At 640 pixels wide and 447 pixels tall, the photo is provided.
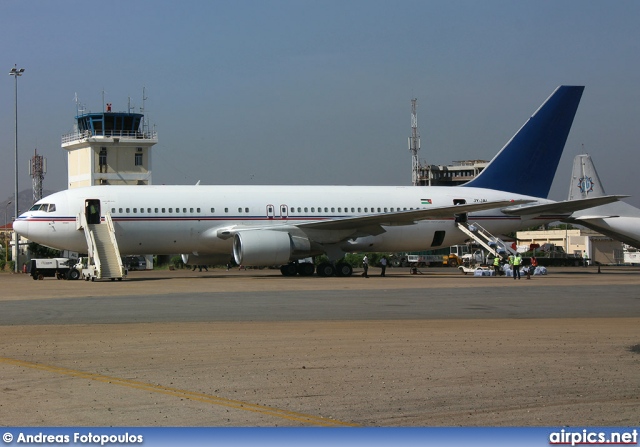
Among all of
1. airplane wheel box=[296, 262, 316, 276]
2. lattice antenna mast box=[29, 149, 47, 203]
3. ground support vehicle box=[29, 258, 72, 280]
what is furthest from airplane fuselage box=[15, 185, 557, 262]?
lattice antenna mast box=[29, 149, 47, 203]

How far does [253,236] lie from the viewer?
34438mm

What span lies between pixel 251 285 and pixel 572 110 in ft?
65.2

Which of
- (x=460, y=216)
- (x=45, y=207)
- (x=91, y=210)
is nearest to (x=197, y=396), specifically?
(x=91, y=210)

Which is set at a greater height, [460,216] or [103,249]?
[460,216]

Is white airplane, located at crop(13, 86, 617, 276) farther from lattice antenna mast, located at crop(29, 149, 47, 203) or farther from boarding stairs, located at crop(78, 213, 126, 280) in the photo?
lattice antenna mast, located at crop(29, 149, 47, 203)

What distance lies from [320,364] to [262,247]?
23.2 meters

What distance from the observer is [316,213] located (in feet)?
123

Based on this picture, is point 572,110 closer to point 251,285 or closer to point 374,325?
point 251,285

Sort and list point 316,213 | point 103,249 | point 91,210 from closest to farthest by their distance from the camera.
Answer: point 103,249, point 91,210, point 316,213

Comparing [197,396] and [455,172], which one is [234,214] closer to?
[197,396]

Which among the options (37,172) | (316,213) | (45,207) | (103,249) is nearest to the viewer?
(103,249)

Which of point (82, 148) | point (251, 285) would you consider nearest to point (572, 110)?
point (251, 285)

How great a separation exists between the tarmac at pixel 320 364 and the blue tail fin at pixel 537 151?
20.8 metres

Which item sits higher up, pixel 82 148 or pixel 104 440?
pixel 82 148
